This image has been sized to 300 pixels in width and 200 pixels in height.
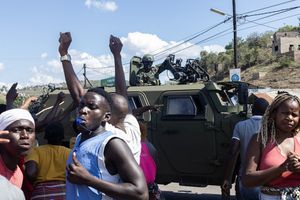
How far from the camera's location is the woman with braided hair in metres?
2.92

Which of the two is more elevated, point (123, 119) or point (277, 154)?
point (123, 119)

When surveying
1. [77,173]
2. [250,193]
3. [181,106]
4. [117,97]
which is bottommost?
[250,193]

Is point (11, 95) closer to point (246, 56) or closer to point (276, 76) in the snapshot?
point (276, 76)

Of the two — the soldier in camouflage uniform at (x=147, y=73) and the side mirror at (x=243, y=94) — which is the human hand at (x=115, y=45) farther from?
the soldier in camouflage uniform at (x=147, y=73)

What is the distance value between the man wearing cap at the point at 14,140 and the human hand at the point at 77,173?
1.82 feet

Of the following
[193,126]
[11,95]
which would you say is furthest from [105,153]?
[193,126]

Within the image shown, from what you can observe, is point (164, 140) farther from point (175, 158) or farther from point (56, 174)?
point (56, 174)

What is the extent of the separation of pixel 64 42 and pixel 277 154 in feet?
5.88

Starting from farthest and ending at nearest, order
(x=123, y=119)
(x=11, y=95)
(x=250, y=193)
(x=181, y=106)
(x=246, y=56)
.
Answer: (x=246, y=56), (x=181, y=106), (x=250, y=193), (x=11, y=95), (x=123, y=119)

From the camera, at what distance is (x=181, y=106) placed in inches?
311

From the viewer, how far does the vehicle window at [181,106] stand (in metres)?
7.81

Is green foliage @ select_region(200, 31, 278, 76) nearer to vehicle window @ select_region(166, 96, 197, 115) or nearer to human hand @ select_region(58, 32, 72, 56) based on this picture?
vehicle window @ select_region(166, 96, 197, 115)

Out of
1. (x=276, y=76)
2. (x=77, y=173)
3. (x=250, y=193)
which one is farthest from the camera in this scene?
(x=276, y=76)

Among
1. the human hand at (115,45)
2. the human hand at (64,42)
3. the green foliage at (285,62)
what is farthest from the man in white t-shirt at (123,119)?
the green foliage at (285,62)
